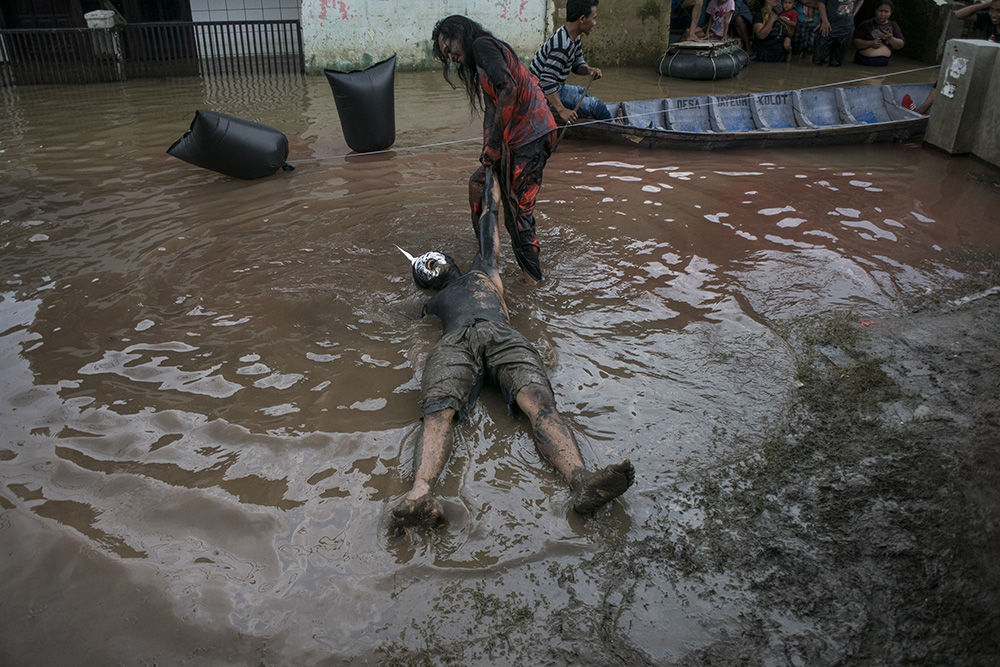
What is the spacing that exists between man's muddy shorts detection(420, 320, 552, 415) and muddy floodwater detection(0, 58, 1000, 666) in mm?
198

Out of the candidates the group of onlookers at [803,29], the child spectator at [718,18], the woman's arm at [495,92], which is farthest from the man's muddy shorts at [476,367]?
the child spectator at [718,18]

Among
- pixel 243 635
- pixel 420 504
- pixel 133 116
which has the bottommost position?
pixel 243 635

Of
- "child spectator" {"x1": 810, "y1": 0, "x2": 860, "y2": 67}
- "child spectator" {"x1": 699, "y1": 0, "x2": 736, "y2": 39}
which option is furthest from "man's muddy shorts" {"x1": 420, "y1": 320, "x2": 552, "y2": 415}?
"child spectator" {"x1": 810, "y1": 0, "x2": 860, "y2": 67}

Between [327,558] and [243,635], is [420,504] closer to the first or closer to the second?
[327,558]

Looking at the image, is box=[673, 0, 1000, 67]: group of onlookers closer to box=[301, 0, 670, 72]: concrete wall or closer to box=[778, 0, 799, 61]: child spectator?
box=[778, 0, 799, 61]: child spectator

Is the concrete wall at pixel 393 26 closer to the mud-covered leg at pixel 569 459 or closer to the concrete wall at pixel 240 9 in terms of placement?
the concrete wall at pixel 240 9

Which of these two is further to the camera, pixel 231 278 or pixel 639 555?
pixel 231 278

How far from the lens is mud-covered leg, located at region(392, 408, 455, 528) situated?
2664 millimetres

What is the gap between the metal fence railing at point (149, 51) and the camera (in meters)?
10.2

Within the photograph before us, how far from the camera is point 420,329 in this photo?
420 cm

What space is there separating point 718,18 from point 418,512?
37.8ft

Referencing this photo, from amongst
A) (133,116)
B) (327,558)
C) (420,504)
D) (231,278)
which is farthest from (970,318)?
(133,116)

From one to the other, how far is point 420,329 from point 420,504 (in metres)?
1.68

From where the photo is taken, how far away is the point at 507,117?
4.36 m
